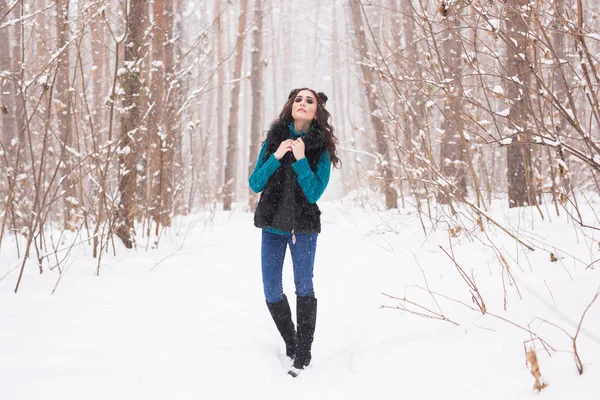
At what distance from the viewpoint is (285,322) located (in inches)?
108

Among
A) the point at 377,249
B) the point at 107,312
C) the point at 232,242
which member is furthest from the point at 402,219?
the point at 107,312

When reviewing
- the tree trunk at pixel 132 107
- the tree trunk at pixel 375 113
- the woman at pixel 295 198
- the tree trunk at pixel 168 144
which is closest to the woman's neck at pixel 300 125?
the woman at pixel 295 198

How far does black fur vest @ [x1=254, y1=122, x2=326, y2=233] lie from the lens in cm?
255

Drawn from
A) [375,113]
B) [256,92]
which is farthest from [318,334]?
[256,92]

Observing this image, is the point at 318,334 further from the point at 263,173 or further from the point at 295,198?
the point at 263,173

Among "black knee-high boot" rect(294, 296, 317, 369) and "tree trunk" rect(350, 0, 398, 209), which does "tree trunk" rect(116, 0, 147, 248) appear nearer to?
"black knee-high boot" rect(294, 296, 317, 369)

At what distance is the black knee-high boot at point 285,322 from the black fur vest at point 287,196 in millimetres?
509

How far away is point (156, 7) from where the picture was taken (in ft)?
19.5

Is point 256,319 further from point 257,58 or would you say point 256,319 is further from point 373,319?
point 257,58

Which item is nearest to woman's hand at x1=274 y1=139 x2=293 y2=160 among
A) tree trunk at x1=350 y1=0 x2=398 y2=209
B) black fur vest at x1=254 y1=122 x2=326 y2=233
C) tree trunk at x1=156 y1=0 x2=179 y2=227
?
black fur vest at x1=254 y1=122 x2=326 y2=233

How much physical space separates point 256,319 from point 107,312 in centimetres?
107

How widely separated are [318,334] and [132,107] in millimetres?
2989

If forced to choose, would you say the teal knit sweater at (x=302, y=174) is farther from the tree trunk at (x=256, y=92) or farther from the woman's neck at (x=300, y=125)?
the tree trunk at (x=256, y=92)

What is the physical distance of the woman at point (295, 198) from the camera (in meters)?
2.55
